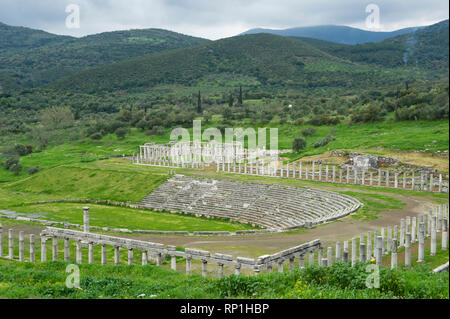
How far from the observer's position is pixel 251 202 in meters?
47.7

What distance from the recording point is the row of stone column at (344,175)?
150 feet

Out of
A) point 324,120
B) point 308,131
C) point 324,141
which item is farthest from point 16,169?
point 324,120

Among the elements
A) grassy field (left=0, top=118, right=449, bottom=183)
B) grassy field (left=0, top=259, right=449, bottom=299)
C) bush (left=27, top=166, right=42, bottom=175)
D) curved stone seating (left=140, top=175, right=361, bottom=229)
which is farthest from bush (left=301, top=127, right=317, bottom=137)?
grassy field (left=0, top=259, right=449, bottom=299)

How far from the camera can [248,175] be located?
192 ft

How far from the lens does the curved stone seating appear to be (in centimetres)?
4069

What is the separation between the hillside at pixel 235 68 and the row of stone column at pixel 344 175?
301ft

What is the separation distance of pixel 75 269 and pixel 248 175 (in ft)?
130

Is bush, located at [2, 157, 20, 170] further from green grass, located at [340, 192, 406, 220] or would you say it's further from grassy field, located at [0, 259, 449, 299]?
grassy field, located at [0, 259, 449, 299]

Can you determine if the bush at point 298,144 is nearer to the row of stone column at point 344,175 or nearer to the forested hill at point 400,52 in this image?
the row of stone column at point 344,175

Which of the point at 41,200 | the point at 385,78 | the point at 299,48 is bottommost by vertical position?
the point at 41,200

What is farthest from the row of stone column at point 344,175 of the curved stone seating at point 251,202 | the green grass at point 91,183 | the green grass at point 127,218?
the green grass at point 127,218
